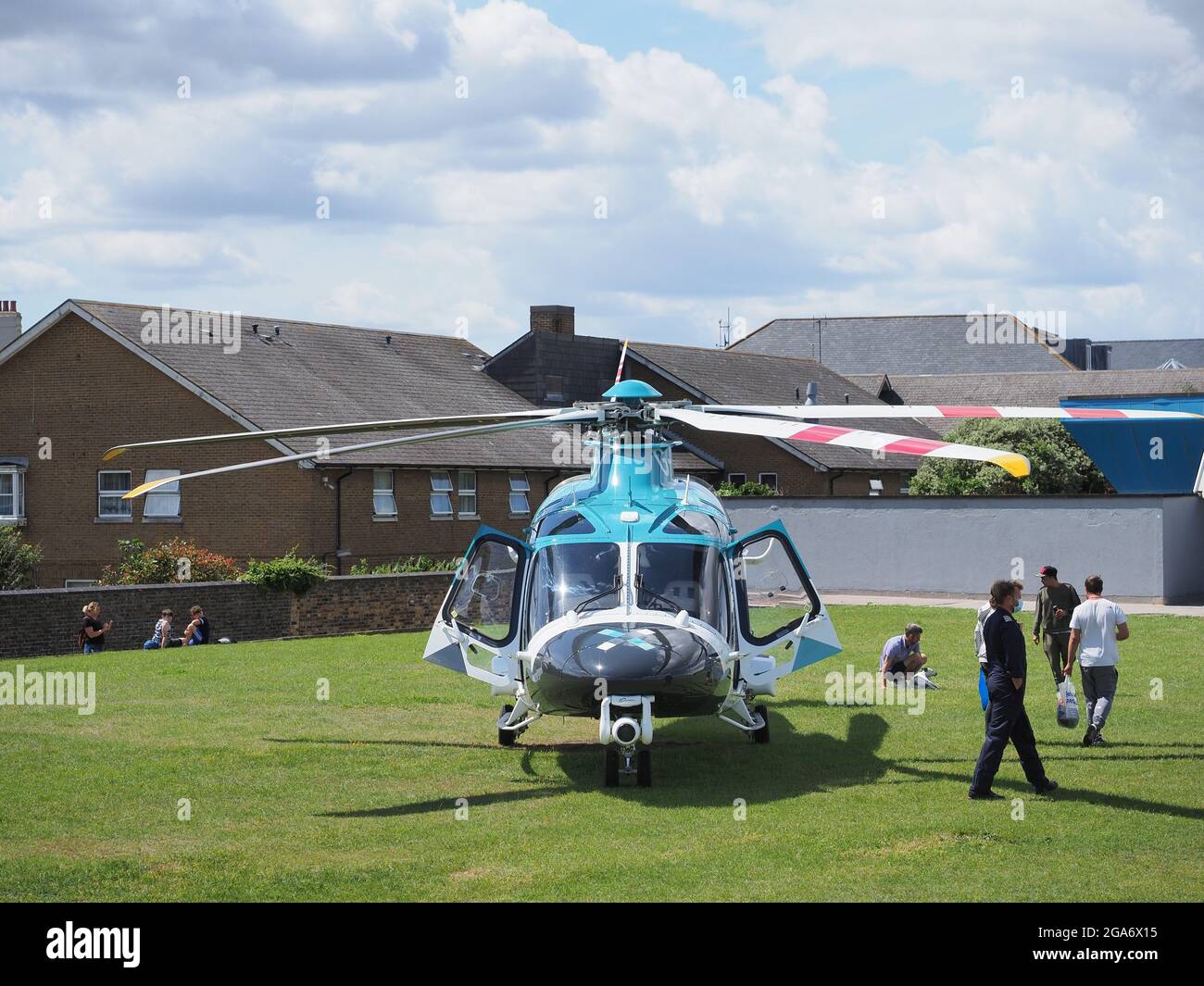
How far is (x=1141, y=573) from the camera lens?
3591 centimetres

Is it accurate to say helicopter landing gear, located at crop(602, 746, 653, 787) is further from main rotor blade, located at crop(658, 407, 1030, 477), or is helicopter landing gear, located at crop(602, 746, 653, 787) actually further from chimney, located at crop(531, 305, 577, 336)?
chimney, located at crop(531, 305, 577, 336)

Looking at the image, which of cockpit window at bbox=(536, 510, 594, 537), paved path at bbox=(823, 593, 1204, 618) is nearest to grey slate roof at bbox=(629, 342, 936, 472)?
paved path at bbox=(823, 593, 1204, 618)

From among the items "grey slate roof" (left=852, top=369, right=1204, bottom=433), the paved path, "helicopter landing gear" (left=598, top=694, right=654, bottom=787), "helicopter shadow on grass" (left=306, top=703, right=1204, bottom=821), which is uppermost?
"grey slate roof" (left=852, top=369, right=1204, bottom=433)

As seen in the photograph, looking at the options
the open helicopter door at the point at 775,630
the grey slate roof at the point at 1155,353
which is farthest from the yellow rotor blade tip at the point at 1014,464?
the grey slate roof at the point at 1155,353

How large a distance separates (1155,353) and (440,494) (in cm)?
8177

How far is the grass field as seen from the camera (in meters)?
10.4

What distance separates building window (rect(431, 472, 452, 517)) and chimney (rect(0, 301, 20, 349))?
16.0 m

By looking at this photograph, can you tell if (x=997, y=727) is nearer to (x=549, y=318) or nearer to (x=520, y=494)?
(x=520, y=494)

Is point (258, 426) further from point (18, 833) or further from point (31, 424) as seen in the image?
point (18, 833)

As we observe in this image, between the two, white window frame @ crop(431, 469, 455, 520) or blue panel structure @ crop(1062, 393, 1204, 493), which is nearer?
blue panel structure @ crop(1062, 393, 1204, 493)

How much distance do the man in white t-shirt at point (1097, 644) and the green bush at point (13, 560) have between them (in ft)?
80.6

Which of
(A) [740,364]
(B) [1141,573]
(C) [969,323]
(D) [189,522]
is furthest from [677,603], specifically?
(C) [969,323]

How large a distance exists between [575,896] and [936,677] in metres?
13.0

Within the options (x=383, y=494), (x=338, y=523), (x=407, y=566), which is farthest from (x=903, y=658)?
(x=383, y=494)
